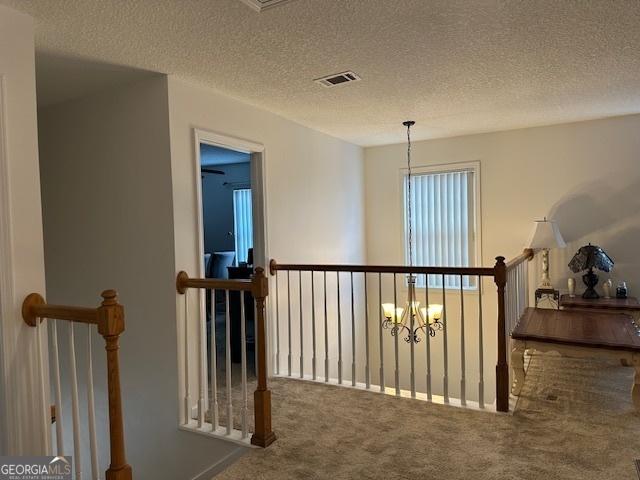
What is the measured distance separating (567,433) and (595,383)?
0.95 metres

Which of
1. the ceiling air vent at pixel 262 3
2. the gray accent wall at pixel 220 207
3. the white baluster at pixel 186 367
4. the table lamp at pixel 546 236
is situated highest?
the ceiling air vent at pixel 262 3

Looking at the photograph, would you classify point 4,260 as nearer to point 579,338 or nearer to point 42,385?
point 42,385

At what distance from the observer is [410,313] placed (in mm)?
3746

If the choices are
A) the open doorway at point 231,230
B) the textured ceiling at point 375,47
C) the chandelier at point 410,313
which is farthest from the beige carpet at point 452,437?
the textured ceiling at point 375,47

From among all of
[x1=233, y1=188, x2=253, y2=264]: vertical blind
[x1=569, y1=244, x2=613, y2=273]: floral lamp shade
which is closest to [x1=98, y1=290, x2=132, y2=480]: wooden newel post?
[x1=569, y1=244, x2=613, y2=273]: floral lamp shade

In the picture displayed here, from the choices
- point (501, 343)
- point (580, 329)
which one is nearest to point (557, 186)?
point (580, 329)

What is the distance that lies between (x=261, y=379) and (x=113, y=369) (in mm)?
995

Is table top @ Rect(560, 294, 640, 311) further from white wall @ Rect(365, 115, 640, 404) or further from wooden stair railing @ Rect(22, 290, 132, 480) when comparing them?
wooden stair railing @ Rect(22, 290, 132, 480)

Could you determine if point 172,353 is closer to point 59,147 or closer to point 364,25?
point 59,147

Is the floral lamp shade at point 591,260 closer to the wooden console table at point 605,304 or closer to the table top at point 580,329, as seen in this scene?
the wooden console table at point 605,304

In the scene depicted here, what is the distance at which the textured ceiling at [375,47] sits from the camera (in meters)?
2.15

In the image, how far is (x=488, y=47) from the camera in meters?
2.61

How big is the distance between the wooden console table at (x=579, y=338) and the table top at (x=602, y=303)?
15.6 inches

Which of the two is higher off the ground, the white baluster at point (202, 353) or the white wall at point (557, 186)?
the white wall at point (557, 186)
